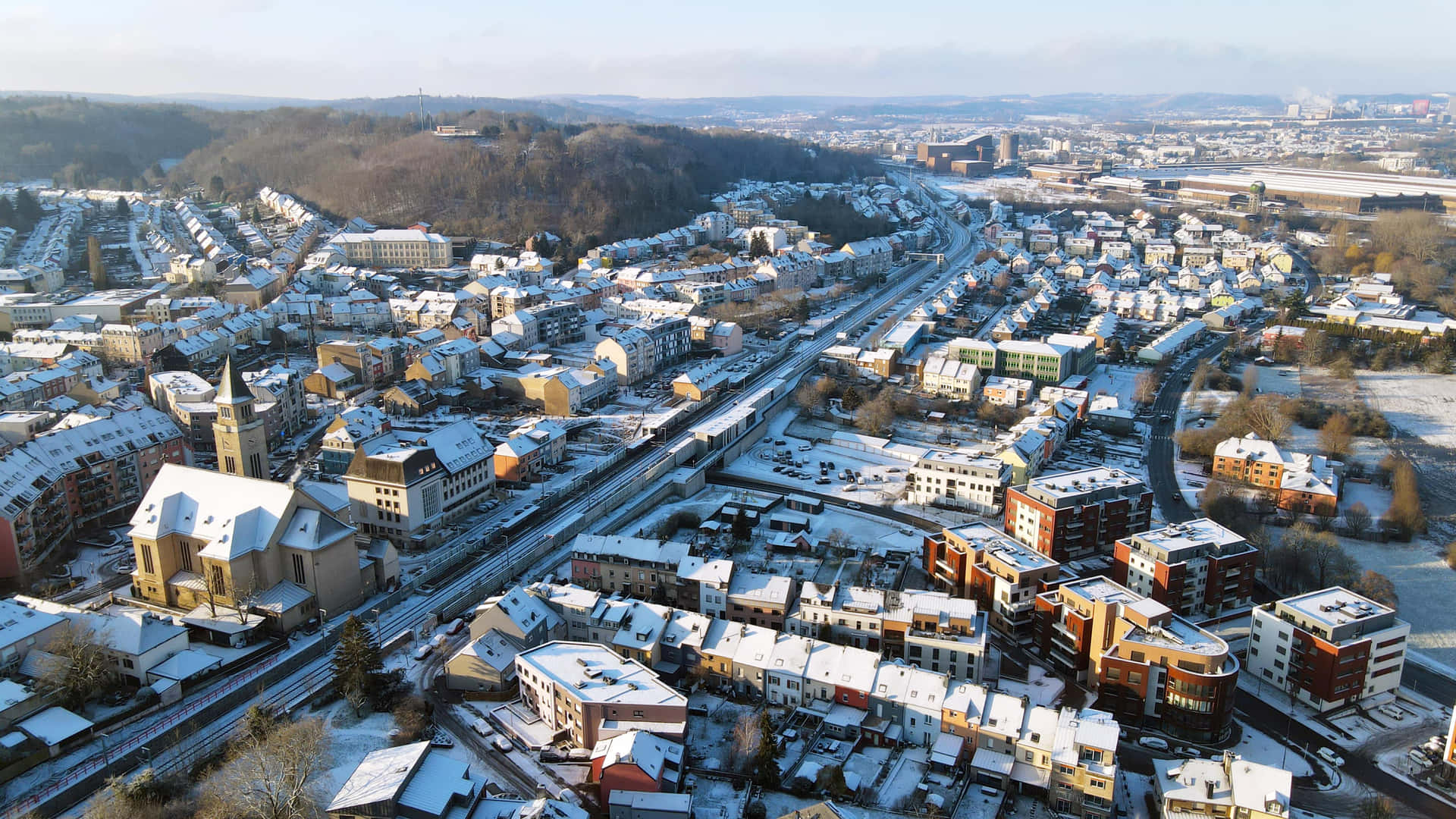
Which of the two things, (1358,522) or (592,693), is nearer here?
(592,693)

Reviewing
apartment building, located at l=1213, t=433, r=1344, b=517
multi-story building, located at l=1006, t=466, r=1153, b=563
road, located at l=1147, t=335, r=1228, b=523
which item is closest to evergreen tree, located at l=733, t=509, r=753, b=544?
multi-story building, located at l=1006, t=466, r=1153, b=563

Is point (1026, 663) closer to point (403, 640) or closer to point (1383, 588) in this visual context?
point (1383, 588)

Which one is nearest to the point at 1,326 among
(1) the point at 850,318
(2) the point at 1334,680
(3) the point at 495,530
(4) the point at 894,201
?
(3) the point at 495,530

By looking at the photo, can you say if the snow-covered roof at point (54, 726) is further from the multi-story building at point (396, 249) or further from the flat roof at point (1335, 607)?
the multi-story building at point (396, 249)

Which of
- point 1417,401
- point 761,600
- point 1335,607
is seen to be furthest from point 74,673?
point 1417,401

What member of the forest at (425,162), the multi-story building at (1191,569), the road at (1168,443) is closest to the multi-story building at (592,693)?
the multi-story building at (1191,569)

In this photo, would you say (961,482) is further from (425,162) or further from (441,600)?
(425,162)
